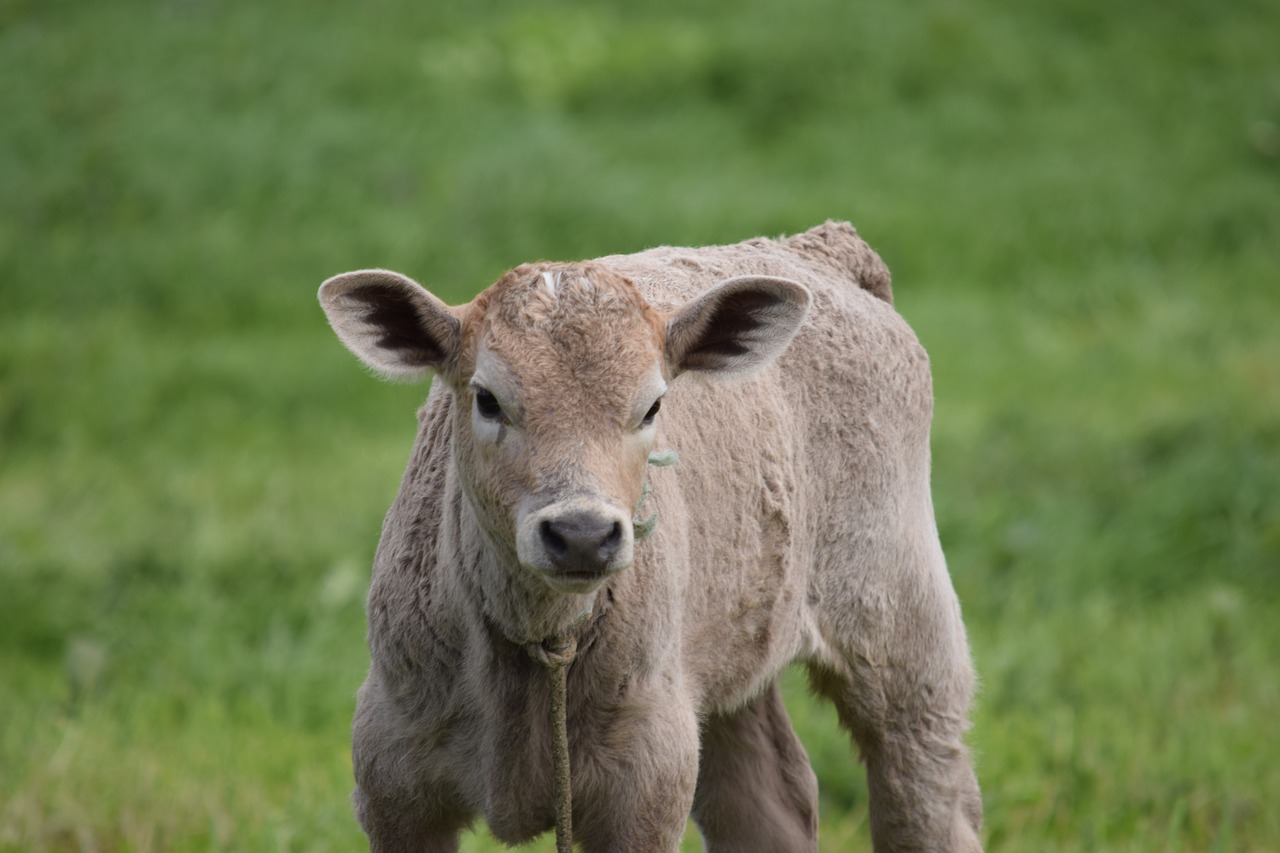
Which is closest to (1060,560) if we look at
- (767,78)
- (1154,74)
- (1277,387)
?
(1277,387)

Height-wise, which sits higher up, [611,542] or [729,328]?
[729,328]

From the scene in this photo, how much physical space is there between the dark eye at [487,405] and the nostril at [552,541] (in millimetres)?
356

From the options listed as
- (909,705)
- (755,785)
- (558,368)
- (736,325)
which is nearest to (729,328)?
(736,325)

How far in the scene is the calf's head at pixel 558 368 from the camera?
11.1 ft

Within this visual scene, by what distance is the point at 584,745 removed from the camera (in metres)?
3.87

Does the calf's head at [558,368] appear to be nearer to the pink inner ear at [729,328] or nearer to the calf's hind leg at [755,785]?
the pink inner ear at [729,328]

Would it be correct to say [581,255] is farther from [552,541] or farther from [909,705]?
[552,541]

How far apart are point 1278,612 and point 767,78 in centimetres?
748

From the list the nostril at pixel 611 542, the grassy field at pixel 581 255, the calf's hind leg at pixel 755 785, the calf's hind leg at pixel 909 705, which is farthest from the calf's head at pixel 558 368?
the grassy field at pixel 581 255

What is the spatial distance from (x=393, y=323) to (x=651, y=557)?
86 cm

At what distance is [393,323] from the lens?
12.5ft

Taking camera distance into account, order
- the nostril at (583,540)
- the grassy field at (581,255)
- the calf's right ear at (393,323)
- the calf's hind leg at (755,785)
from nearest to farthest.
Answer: the nostril at (583,540) < the calf's right ear at (393,323) < the calf's hind leg at (755,785) < the grassy field at (581,255)

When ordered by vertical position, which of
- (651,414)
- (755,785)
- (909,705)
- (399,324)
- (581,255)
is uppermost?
(399,324)

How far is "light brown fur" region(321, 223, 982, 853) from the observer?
357 centimetres
